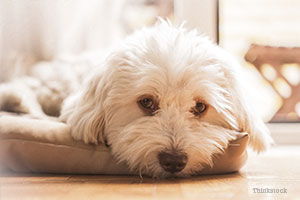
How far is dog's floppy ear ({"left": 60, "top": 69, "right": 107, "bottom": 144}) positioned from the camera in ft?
5.35

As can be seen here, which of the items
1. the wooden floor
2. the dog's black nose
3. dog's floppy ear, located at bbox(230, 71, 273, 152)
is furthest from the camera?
dog's floppy ear, located at bbox(230, 71, 273, 152)

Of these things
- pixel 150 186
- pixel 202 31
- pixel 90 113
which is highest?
pixel 202 31

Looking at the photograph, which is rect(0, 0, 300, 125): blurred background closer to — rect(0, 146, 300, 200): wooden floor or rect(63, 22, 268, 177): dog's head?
rect(63, 22, 268, 177): dog's head

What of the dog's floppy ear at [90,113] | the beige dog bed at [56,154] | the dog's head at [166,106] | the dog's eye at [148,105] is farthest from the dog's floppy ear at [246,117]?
the dog's floppy ear at [90,113]

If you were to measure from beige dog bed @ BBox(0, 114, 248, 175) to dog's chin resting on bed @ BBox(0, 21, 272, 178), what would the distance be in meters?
0.04

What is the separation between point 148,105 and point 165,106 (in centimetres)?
8

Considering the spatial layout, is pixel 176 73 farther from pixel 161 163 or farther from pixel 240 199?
pixel 240 199

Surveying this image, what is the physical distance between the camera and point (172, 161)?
4.69ft

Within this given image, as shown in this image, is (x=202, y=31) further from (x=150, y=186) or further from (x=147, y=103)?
(x=150, y=186)

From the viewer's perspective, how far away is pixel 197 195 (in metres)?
1.22

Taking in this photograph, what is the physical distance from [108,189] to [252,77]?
2.52m

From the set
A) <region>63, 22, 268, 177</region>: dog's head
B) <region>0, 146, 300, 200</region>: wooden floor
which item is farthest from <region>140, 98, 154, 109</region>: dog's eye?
<region>0, 146, 300, 200</region>: wooden floor

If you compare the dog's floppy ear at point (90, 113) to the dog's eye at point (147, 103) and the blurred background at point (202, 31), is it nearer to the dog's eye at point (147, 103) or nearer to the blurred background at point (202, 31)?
the dog's eye at point (147, 103)

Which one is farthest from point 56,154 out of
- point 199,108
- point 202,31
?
point 202,31
